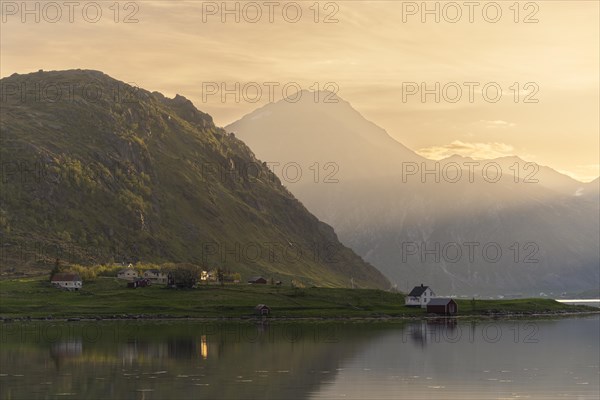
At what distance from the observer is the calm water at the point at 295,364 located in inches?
3051

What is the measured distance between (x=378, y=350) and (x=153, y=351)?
26.9 meters

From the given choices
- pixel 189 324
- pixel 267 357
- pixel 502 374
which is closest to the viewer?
pixel 502 374

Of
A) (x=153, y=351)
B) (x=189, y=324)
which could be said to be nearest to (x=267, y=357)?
(x=153, y=351)

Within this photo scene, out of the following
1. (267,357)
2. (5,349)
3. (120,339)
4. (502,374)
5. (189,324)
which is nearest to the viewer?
(502,374)

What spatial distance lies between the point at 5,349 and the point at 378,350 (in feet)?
147

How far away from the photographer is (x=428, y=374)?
90438 millimetres

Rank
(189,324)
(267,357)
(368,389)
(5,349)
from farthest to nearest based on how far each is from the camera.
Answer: (189,324) < (5,349) < (267,357) < (368,389)

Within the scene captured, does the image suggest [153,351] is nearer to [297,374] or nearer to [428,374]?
[297,374]

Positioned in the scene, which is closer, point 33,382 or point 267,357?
point 33,382

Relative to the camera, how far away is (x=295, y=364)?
98.1 meters

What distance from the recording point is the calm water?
77500mm

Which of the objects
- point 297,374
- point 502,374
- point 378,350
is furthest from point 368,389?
point 378,350

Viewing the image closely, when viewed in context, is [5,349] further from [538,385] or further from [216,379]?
[538,385]

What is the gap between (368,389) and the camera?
3118 inches
